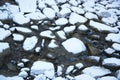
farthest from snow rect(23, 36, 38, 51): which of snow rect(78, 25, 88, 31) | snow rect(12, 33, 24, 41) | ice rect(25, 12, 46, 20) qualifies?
snow rect(78, 25, 88, 31)

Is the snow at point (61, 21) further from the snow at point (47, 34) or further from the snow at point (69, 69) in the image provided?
the snow at point (69, 69)

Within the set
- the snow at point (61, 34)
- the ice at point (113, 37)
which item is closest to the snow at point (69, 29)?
the snow at point (61, 34)

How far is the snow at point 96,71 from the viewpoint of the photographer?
53.6 inches

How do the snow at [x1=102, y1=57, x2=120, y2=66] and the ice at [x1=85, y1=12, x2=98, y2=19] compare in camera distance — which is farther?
the ice at [x1=85, y1=12, x2=98, y2=19]

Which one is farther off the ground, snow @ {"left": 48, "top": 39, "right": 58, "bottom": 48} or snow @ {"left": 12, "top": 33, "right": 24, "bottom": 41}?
snow @ {"left": 12, "top": 33, "right": 24, "bottom": 41}

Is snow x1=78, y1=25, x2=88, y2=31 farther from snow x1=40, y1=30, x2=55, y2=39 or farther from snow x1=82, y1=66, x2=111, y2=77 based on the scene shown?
snow x1=82, y1=66, x2=111, y2=77

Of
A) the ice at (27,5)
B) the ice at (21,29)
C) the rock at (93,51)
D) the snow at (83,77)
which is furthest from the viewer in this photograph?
the ice at (27,5)

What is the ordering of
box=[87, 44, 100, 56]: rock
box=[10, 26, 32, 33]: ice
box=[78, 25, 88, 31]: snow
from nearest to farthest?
box=[87, 44, 100, 56]: rock → box=[10, 26, 32, 33]: ice → box=[78, 25, 88, 31]: snow

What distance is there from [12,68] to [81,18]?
76cm

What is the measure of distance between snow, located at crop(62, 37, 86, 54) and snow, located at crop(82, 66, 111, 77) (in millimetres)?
172

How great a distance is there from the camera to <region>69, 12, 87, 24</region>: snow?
1.80 m

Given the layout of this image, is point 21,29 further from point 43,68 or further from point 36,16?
point 43,68

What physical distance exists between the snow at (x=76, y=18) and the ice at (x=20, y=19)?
361 millimetres

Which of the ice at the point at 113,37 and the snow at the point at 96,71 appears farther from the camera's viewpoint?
the ice at the point at 113,37
